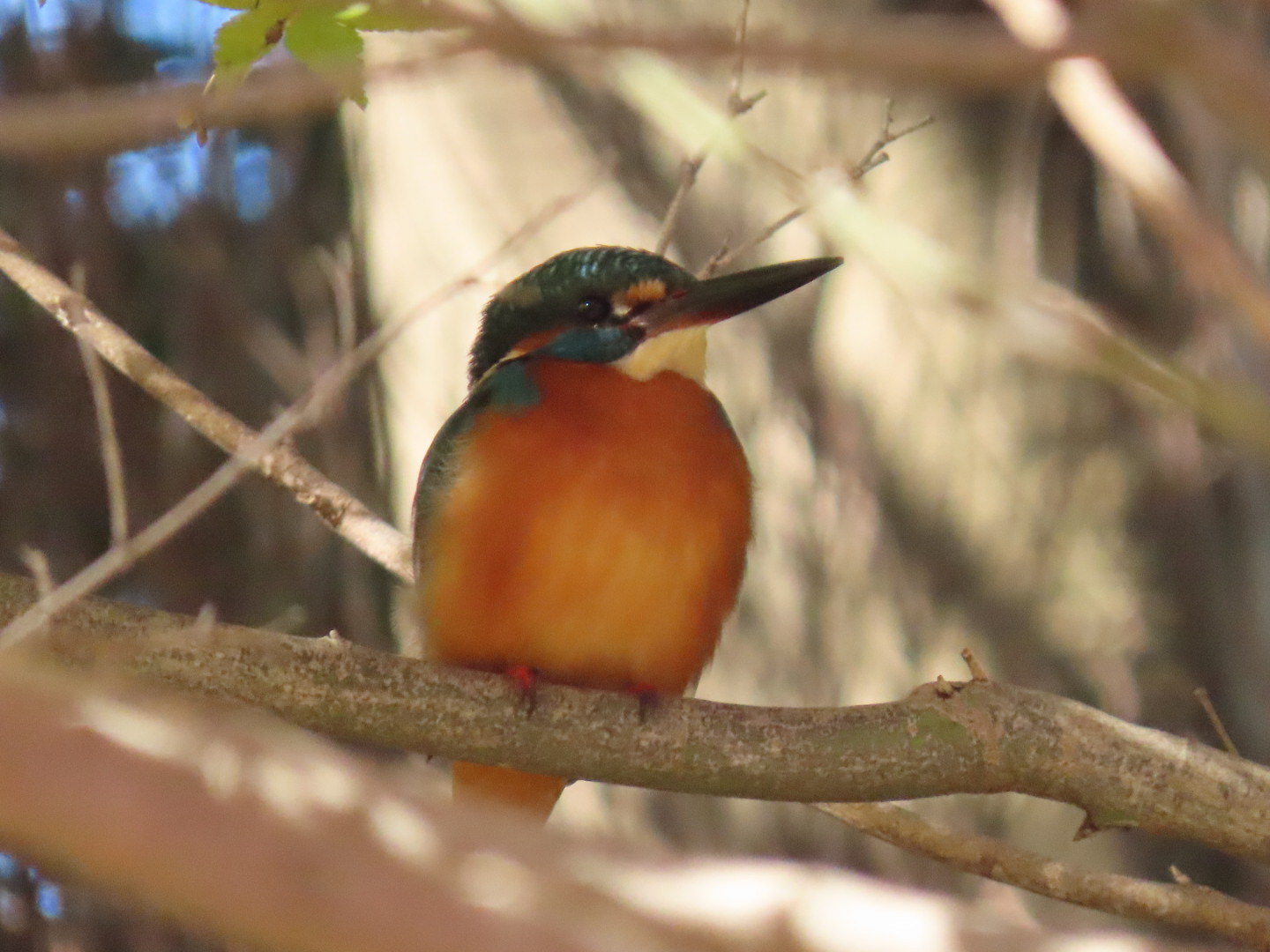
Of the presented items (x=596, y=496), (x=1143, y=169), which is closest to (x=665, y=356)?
(x=596, y=496)

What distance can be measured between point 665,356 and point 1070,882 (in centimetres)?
118

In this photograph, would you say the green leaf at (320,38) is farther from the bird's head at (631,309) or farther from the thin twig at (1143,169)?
the bird's head at (631,309)

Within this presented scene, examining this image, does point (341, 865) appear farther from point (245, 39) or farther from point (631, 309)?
point (631, 309)

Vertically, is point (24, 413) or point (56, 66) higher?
point (56, 66)

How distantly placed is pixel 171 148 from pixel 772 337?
207 centimetres

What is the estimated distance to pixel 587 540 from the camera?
2.46 metres

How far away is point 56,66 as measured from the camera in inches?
177

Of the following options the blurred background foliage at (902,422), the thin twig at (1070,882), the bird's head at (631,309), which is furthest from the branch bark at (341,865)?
the blurred background foliage at (902,422)

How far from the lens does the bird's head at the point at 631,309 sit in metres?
2.69

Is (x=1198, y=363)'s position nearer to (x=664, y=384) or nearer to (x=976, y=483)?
(x=976, y=483)

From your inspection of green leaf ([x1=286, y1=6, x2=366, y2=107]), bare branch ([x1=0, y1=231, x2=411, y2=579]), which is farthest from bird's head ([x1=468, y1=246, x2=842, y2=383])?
green leaf ([x1=286, y1=6, x2=366, y2=107])

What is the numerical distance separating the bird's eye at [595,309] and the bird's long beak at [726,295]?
6 cm

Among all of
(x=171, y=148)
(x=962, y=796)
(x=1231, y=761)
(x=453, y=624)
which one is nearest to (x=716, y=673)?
(x=962, y=796)

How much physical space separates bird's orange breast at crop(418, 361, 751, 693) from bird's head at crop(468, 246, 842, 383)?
0.12m
